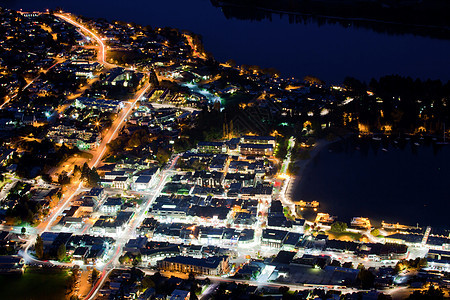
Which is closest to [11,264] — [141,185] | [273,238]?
[141,185]

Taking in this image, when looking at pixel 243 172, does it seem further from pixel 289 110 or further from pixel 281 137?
pixel 289 110

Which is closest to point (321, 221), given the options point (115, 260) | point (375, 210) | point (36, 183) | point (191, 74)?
point (375, 210)

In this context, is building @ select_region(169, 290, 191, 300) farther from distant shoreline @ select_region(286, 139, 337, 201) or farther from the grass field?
distant shoreline @ select_region(286, 139, 337, 201)

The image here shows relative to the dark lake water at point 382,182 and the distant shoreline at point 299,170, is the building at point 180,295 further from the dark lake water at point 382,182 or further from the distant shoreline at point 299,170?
the distant shoreline at point 299,170

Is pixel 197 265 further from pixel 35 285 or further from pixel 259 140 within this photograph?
pixel 259 140

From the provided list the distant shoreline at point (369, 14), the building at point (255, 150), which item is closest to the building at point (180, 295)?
the building at point (255, 150)
